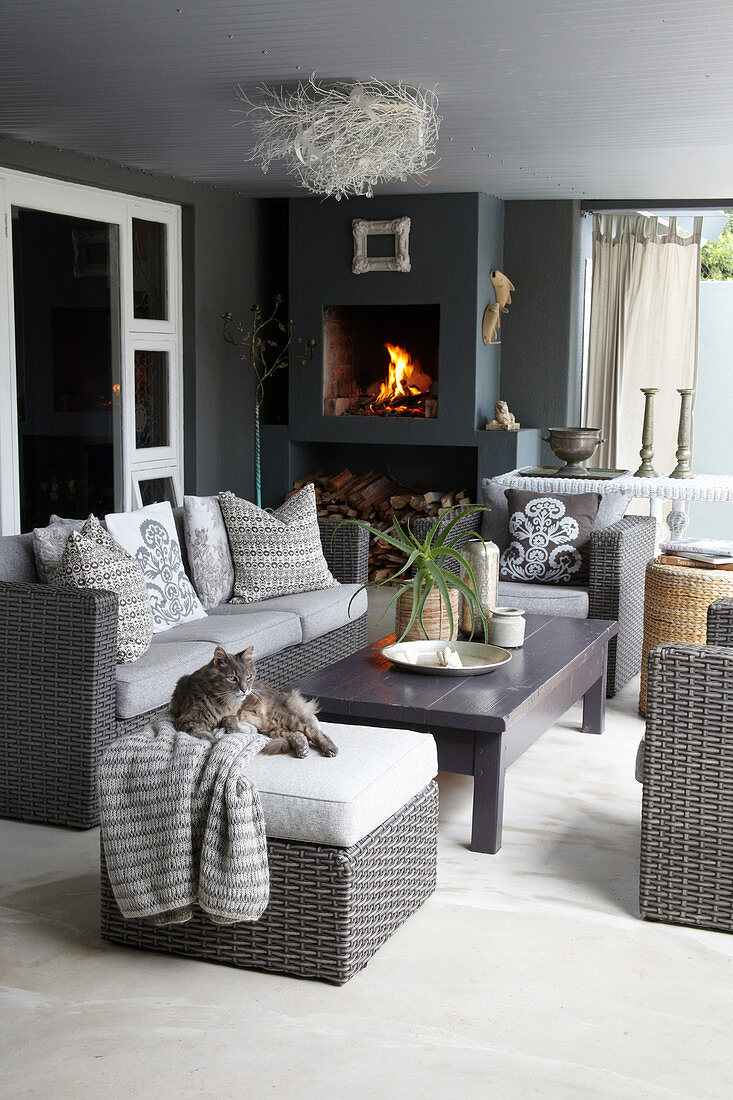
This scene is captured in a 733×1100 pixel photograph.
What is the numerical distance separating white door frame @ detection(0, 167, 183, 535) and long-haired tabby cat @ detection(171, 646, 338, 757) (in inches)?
120

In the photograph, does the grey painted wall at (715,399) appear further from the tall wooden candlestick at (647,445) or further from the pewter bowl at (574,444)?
the pewter bowl at (574,444)

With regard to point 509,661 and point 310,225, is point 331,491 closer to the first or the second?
point 310,225

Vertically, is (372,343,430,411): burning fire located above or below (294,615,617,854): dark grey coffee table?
above

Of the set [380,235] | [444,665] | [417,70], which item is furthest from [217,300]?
[444,665]

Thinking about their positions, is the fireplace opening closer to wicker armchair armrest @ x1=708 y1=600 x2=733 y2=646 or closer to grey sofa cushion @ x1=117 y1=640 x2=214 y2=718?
grey sofa cushion @ x1=117 y1=640 x2=214 y2=718

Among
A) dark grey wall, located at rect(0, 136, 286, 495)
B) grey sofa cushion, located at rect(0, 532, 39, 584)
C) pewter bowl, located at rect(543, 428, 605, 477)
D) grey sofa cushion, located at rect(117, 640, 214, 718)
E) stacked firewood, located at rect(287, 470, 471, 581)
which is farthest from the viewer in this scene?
stacked firewood, located at rect(287, 470, 471, 581)

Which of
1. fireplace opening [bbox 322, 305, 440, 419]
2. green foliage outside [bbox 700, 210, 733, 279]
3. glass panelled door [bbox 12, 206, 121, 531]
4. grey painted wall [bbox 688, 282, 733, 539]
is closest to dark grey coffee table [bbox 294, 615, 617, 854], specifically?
glass panelled door [bbox 12, 206, 121, 531]

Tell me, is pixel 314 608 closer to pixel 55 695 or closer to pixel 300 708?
pixel 55 695

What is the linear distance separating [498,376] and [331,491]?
1312mm

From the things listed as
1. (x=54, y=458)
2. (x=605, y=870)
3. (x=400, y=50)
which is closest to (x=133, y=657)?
(x=605, y=870)

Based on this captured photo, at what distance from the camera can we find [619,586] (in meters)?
4.74

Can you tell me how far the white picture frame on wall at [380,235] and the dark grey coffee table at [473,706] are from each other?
3.87m

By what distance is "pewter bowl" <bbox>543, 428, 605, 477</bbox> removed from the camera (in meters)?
6.27

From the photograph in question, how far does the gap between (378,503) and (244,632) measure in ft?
11.6
